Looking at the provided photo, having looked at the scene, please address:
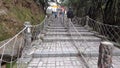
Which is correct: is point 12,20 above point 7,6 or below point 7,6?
below

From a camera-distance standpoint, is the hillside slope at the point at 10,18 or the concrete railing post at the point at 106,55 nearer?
the concrete railing post at the point at 106,55

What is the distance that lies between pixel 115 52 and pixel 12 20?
516cm

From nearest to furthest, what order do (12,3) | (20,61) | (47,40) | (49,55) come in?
(20,61), (49,55), (47,40), (12,3)

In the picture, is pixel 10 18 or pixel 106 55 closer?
pixel 106 55

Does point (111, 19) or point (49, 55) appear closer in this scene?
point (49, 55)

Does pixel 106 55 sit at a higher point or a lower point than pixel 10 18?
lower

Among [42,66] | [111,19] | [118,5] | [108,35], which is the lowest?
[42,66]

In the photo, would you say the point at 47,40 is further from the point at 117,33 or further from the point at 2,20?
the point at 117,33

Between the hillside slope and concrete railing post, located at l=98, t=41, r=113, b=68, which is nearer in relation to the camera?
concrete railing post, located at l=98, t=41, r=113, b=68

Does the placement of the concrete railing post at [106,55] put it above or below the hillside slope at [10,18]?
below

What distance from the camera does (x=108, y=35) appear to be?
8453mm

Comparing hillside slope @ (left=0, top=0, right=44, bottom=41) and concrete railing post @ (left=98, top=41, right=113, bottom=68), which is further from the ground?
hillside slope @ (left=0, top=0, right=44, bottom=41)

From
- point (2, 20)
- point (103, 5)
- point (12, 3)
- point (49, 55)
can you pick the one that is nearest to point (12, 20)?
point (2, 20)

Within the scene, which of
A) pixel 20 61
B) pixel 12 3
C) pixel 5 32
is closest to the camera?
pixel 20 61
